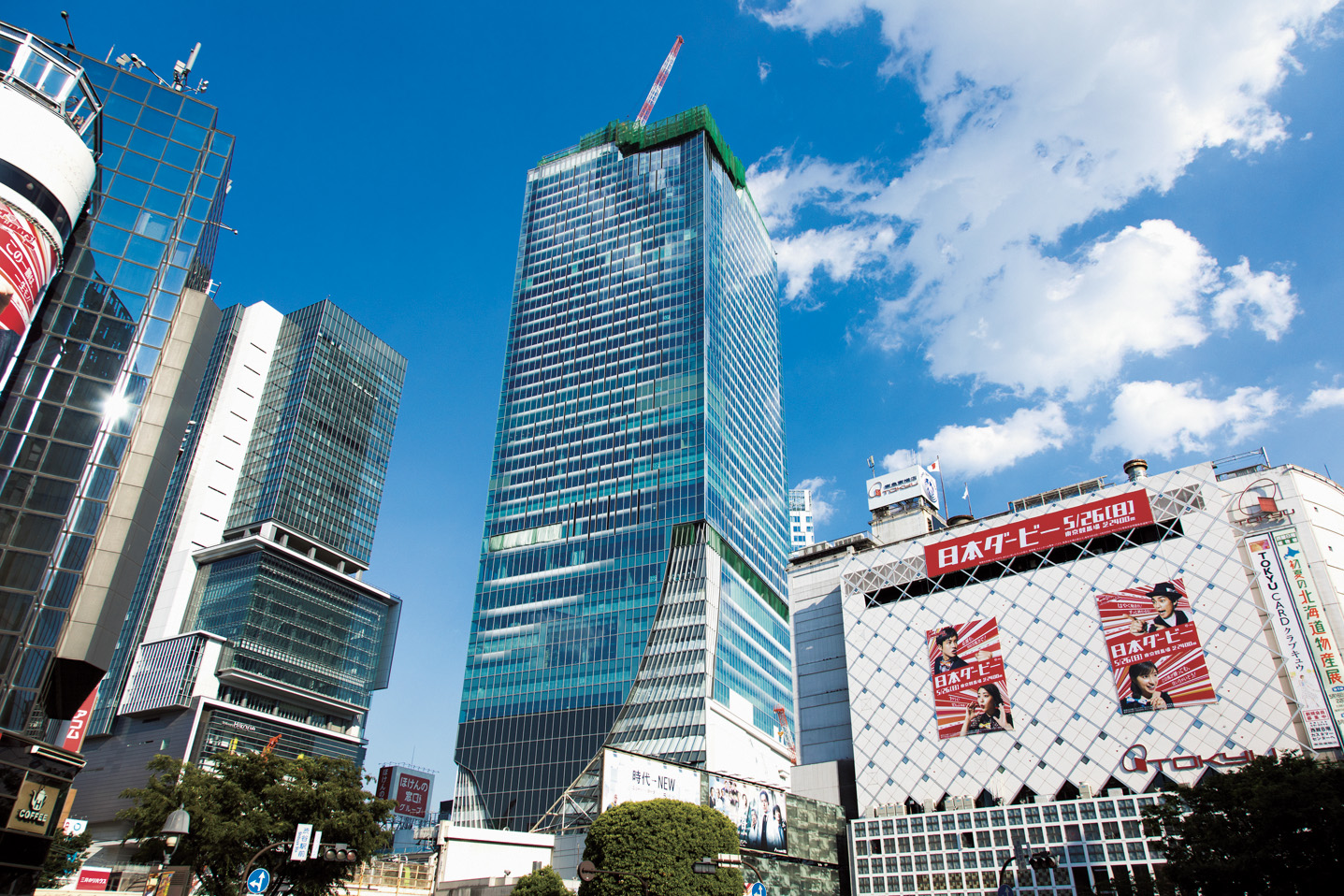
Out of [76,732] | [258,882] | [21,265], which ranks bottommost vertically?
[258,882]

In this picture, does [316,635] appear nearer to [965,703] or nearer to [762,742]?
[762,742]

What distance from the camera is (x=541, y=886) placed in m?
63.6

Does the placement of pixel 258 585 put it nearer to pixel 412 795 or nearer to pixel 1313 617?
pixel 412 795

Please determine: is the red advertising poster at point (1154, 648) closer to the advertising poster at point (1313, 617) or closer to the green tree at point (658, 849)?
the advertising poster at point (1313, 617)

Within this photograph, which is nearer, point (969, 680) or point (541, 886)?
point (541, 886)

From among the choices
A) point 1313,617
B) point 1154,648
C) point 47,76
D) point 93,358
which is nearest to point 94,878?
point 93,358

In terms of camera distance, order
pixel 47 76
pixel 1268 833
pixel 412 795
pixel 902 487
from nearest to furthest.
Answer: pixel 1268 833 < pixel 47 76 < pixel 902 487 < pixel 412 795

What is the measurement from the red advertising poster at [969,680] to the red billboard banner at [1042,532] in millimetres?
8384

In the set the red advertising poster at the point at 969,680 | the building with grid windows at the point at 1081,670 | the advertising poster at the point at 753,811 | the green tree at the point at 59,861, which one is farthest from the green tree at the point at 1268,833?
the green tree at the point at 59,861

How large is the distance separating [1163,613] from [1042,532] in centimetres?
1563

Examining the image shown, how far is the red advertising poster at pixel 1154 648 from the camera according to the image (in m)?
79.5

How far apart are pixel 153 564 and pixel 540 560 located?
91.2 metres

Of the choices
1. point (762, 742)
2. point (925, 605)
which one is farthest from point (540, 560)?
point (925, 605)

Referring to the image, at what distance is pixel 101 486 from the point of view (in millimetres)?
51344
